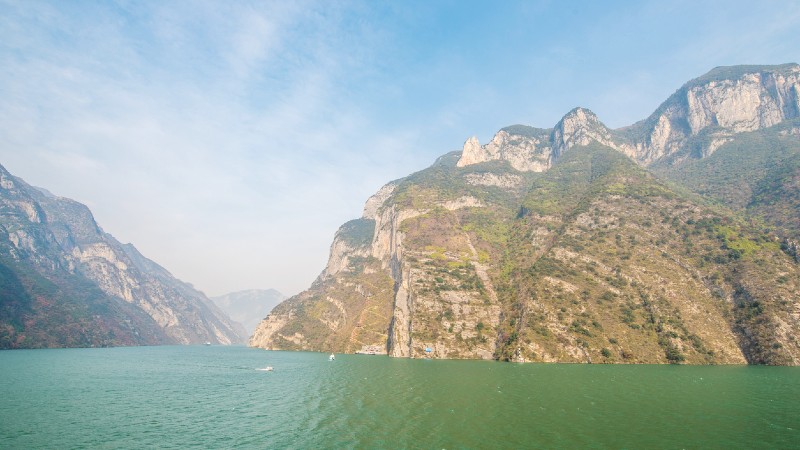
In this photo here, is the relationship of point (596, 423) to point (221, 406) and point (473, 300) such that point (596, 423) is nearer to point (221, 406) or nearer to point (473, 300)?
point (221, 406)

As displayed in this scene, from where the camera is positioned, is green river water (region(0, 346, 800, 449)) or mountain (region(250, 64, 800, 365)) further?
mountain (region(250, 64, 800, 365))

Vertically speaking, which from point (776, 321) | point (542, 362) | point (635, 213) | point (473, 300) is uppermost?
point (635, 213)

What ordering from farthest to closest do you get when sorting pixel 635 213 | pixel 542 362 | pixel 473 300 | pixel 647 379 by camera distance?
pixel 635 213 → pixel 473 300 → pixel 542 362 → pixel 647 379

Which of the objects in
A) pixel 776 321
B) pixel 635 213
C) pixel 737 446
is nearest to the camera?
pixel 737 446

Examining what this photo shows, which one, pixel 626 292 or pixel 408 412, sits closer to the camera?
pixel 408 412

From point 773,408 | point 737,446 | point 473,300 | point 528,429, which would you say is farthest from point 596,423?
point 473,300

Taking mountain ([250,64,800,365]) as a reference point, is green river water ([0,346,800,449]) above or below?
below

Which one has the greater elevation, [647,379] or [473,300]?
[473,300]

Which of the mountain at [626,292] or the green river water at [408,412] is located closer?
the green river water at [408,412]
